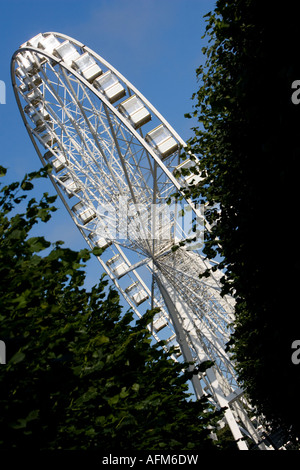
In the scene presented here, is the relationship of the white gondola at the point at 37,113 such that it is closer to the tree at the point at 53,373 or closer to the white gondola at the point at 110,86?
the white gondola at the point at 110,86

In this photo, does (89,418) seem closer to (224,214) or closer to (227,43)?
(224,214)

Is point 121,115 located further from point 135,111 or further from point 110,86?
point 110,86

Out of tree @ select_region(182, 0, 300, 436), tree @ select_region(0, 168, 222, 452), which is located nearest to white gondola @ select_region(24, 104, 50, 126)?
tree @ select_region(182, 0, 300, 436)

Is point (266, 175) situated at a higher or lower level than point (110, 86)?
lower

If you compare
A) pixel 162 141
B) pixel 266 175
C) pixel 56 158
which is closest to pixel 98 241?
pixel 56 158

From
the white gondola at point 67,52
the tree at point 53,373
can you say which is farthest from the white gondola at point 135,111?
the tree at point 53,373

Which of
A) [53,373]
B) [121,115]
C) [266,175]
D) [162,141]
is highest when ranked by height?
[121,115]

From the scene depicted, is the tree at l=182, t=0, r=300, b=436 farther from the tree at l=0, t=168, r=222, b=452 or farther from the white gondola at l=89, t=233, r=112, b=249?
the white gondola at l=89, t=233, r=112, b=249

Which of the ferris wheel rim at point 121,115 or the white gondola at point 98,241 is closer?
the ferris wheel rim at point 121,115

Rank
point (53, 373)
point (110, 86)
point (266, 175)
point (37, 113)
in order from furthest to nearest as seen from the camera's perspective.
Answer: point (37, 113)
point (110, 86)
point (266, 175)
point (53, 373)

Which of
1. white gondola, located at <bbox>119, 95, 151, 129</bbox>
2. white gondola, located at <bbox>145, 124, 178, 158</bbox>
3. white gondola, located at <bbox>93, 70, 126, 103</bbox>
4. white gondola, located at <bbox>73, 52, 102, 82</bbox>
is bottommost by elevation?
white gondola, located at <bbox>145, 124, 178, 158</bbox>

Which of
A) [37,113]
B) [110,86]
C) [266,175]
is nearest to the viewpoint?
[266,175]
